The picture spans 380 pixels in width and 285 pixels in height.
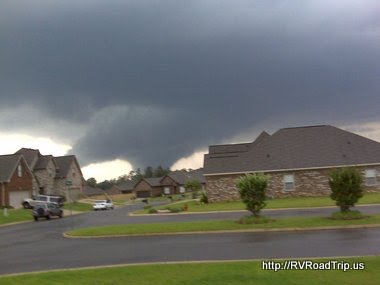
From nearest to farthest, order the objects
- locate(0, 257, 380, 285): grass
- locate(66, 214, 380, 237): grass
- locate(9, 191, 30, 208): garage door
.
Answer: locate(0, 257, 380, 285): grass, locate(66, 214, 380, 237): grass, locate(9, 191, 30, 208): garage door

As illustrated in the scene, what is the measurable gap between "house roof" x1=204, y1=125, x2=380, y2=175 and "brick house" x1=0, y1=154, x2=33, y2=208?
2580 cm

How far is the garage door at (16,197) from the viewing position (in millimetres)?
64000

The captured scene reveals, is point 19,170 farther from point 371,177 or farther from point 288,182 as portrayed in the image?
point 371,177

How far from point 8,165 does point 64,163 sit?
2190 centimetres

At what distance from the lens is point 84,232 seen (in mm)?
26469

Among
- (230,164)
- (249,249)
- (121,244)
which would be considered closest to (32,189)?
(230,164)

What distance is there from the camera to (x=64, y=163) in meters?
→ 87.4

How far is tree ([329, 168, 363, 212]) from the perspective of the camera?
25.4 metres

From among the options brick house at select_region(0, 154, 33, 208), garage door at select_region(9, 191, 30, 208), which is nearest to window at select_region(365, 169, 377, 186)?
brick house at select_region(0, 154, 33, 208)

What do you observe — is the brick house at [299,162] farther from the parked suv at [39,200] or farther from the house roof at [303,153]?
the parked suv at [39,200]

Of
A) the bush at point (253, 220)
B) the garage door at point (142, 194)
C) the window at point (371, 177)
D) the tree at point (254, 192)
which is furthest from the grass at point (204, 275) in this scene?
the garage door at point (142, 194)

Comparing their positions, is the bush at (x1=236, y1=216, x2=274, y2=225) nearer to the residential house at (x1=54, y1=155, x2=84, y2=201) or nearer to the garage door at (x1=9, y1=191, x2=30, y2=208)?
the garage door at (x1=9, y1=191, x2=30, y2=208)

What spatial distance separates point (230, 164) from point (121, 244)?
33123 millimetres

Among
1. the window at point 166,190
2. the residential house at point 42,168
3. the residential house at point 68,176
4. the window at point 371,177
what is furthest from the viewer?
the window at point 166,190
